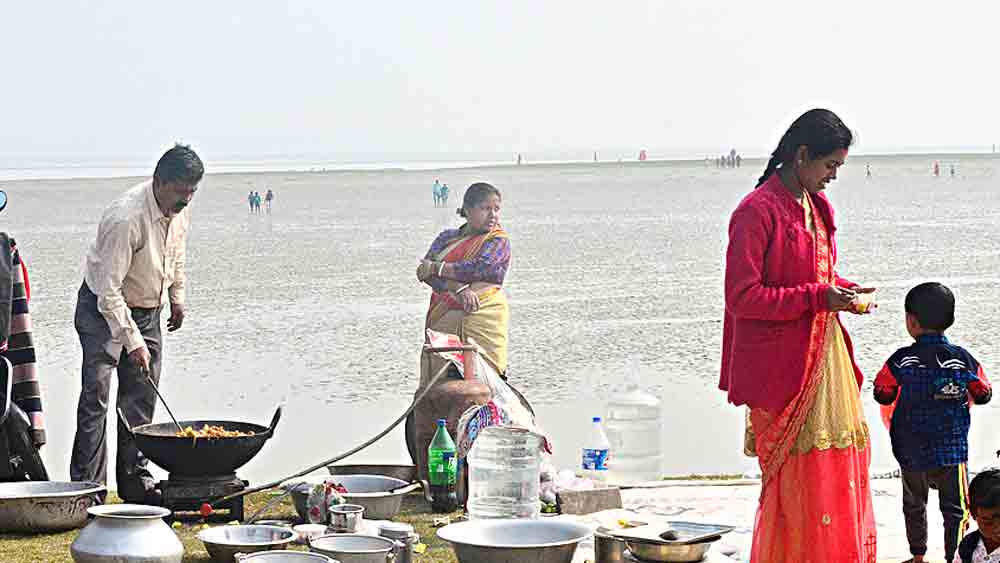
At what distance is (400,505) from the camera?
7.25 metres

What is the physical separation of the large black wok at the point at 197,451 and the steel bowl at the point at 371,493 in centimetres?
30

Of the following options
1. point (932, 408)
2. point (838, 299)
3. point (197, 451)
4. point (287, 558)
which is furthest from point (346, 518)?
point (932, 408)

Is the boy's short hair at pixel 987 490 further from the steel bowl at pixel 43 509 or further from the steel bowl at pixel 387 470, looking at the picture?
the steel bowl at pixel 43 509

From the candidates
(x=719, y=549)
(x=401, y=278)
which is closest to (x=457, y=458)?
(x=719, y=549)

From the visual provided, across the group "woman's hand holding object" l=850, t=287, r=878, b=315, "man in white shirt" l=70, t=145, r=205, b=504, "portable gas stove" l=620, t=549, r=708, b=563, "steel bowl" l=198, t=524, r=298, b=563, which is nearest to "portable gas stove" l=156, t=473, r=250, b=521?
"man in white shirt" l=70, t=145, r=205, b=504

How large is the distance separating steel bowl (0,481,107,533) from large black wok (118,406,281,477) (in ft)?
0.95

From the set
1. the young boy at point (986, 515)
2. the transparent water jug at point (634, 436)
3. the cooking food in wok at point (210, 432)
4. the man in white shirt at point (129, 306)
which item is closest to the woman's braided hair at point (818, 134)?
the young boy at point (986, 515)

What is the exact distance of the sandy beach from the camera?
35.8 ft

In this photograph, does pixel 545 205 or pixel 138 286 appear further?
pixel 545 205

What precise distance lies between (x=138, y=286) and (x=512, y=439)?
6.47ft

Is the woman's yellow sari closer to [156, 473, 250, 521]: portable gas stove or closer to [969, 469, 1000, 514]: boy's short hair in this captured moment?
[156, 473, 250, 521]: portable gas stove

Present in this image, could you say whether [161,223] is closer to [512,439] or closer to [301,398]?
[512,439]

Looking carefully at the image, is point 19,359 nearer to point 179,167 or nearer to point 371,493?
point 179,167

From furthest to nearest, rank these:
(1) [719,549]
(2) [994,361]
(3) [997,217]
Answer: (3) [997,217] → (2) [994,361] → (1) [719,549]
